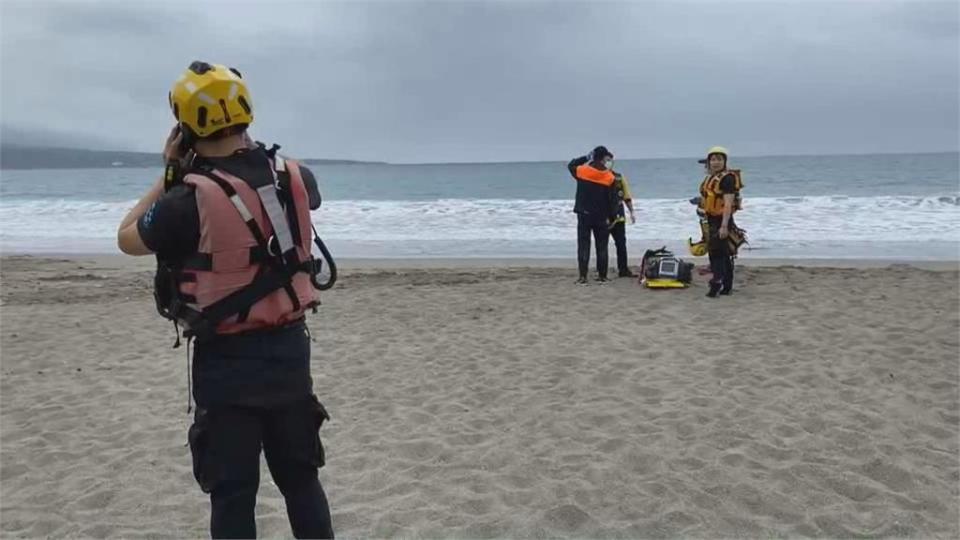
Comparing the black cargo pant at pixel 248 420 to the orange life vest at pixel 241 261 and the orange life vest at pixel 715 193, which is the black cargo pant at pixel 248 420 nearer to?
the orange life vest at pixel 241 261

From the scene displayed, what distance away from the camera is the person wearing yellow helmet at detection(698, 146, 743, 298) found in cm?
867

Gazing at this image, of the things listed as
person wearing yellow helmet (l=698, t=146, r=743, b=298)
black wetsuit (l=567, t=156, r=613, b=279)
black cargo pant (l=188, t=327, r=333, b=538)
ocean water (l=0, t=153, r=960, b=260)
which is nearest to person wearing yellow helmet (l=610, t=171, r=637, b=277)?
black wetsuit (l=567, t=156, r=613, b=279)

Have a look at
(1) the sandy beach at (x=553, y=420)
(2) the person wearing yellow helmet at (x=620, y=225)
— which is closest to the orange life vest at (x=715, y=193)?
(1) the sandy beach at (x=553, y=420)

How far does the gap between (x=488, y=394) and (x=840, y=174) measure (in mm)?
53534

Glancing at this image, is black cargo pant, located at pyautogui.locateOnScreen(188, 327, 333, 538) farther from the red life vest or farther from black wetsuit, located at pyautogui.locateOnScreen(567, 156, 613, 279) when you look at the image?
black wetsuit, located at pyautogui.locateOnScreen(567, 156, 613, 279)

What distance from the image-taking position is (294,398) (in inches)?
97.2

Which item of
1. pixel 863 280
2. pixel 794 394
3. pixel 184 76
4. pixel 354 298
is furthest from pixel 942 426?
pixel 354 298

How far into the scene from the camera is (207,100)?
7.30 ft

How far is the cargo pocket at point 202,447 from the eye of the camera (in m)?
2.39

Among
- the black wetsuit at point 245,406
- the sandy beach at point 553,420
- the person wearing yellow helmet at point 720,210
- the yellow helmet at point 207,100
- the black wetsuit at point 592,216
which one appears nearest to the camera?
the yellow helmet at point 207,100

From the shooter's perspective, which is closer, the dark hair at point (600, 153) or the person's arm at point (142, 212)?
the person's arm at point (142, 212)

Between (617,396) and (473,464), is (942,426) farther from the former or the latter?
(473,464)

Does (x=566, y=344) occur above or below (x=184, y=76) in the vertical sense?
below

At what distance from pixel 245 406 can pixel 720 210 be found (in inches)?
294
